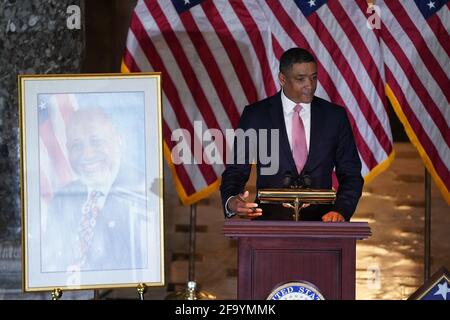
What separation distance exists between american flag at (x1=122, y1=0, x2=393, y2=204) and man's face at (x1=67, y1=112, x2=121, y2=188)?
1625mm

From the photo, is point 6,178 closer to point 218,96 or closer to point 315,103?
point 218,96

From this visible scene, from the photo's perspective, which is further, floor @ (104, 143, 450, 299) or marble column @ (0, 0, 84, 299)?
floor @ (104, 143, 450, 299)

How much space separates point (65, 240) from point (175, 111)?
1.91 meters

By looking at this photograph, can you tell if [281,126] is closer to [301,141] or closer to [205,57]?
[301,141]

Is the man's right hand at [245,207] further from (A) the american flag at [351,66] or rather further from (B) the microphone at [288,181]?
(A) the american flag at [351,66]

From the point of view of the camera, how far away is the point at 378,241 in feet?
30.4

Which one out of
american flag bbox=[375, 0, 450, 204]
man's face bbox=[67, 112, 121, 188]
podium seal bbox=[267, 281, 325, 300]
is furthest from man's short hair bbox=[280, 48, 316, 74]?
american flag bbox=[375, 0, 450, 204]

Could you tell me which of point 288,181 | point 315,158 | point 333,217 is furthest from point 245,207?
point 315,158

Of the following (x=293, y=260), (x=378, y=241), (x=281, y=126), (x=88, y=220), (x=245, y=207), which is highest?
(x=281, y=126)

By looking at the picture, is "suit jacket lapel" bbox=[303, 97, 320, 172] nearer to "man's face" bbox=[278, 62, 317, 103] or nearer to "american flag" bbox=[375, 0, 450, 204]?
"man's face" bbox=[278, 62, 317, 103]

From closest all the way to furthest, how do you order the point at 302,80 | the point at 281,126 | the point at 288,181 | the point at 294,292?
the point at 294,292, the point at 288,181, the point at 302,80, the point at 281,126

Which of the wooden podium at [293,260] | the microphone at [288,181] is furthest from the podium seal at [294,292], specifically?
the microphone at [288,181]

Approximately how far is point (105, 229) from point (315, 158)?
1.18 meters

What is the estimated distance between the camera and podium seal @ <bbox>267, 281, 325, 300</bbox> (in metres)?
4.93
